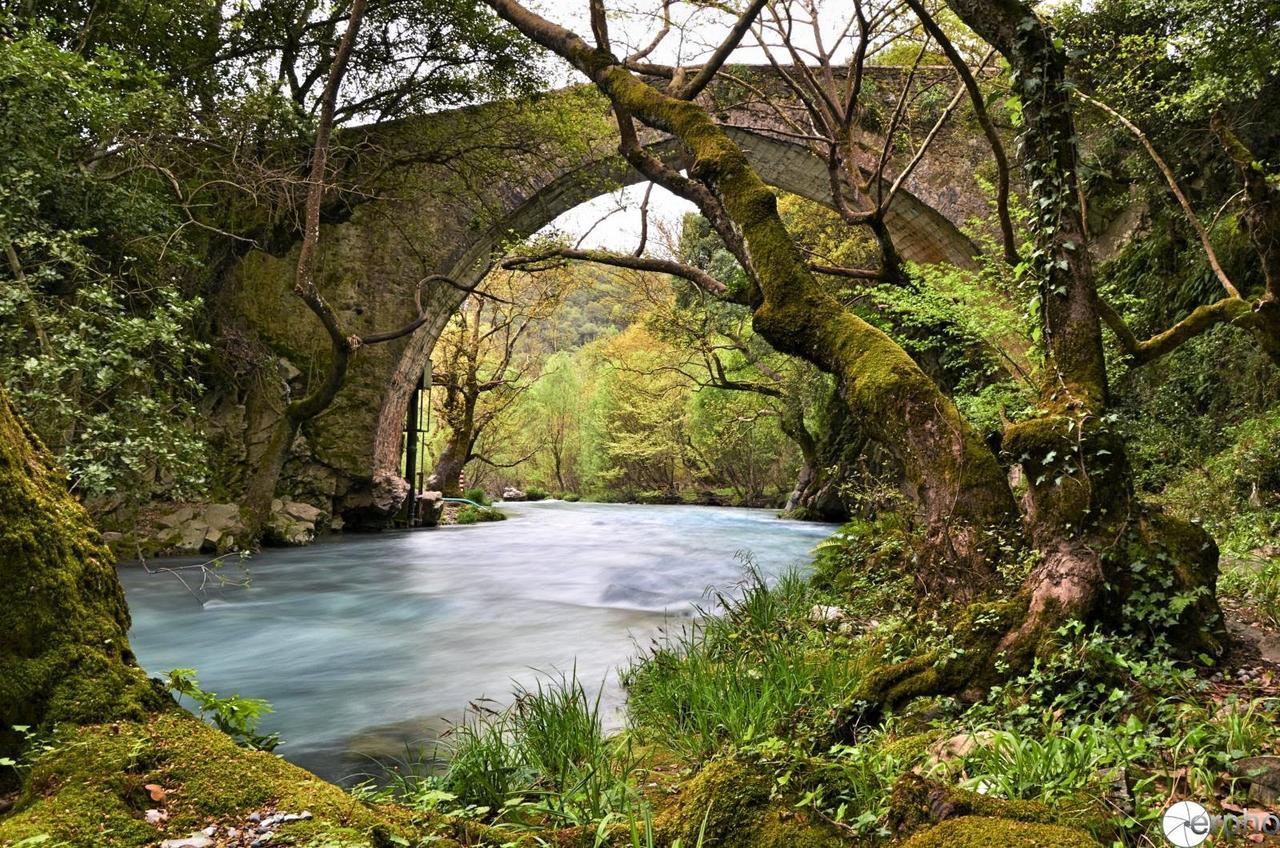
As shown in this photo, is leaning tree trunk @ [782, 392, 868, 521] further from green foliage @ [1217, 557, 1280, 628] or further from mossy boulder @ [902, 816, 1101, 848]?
mossy boulder @ [902, 816, 1101, 848]

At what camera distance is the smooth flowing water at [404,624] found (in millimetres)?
3977

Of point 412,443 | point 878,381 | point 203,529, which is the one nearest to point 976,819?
point 878,381

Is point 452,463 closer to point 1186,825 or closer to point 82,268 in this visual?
point 82,268

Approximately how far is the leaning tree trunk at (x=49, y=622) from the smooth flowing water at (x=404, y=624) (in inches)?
62.9

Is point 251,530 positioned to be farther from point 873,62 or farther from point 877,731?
→ point 873,62

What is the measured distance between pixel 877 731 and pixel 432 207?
36.3ft

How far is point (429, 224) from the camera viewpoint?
38.3 ft

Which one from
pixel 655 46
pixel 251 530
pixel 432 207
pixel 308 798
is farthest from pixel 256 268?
pixel 308 798

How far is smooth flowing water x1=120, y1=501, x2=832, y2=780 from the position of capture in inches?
157

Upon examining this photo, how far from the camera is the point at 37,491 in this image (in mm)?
1850

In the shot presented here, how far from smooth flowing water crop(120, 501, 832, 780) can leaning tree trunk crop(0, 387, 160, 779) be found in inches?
62.9

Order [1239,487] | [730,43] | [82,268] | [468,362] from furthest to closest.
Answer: [468,362] → [1239,487] → [82,268] → [730,43]

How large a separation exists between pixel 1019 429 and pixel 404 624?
5.10 metres

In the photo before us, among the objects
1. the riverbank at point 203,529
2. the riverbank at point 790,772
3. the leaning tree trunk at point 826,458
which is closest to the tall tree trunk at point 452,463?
the riverbank at point 203,529
